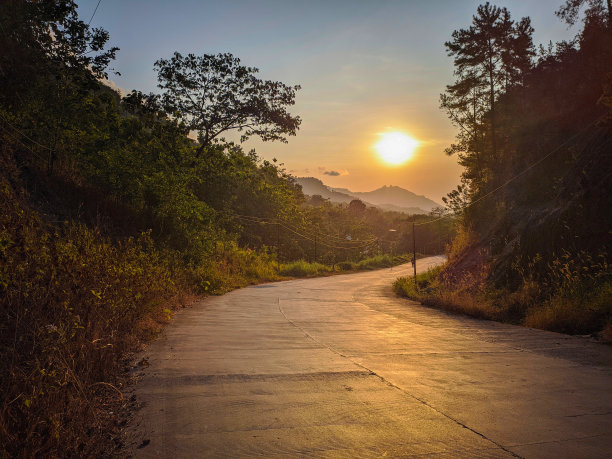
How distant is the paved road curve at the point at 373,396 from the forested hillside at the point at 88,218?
2.59ft

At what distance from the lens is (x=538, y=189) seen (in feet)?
60.9

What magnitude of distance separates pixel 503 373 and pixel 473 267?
49.7 ft

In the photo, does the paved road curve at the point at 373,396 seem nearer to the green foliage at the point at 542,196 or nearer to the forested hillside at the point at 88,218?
the forested hillside at the point at 88,218

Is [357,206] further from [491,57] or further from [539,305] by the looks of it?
[539,305]

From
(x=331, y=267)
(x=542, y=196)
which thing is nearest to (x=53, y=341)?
(x=542, y=196)

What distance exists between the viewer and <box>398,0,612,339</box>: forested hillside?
38.4 ft

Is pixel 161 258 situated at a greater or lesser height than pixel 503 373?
greater

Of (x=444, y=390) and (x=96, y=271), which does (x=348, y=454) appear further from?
(x=96, y=271)

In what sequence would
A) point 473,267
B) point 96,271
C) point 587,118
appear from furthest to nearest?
point 473,267 → point 587,118 → point 96,271

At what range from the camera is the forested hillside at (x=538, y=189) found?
11.7m

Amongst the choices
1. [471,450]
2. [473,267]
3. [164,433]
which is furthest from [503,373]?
[473,267]

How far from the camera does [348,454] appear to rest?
134 inches

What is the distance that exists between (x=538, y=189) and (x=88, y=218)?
756 inches

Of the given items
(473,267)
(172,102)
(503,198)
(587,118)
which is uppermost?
(172,102)
